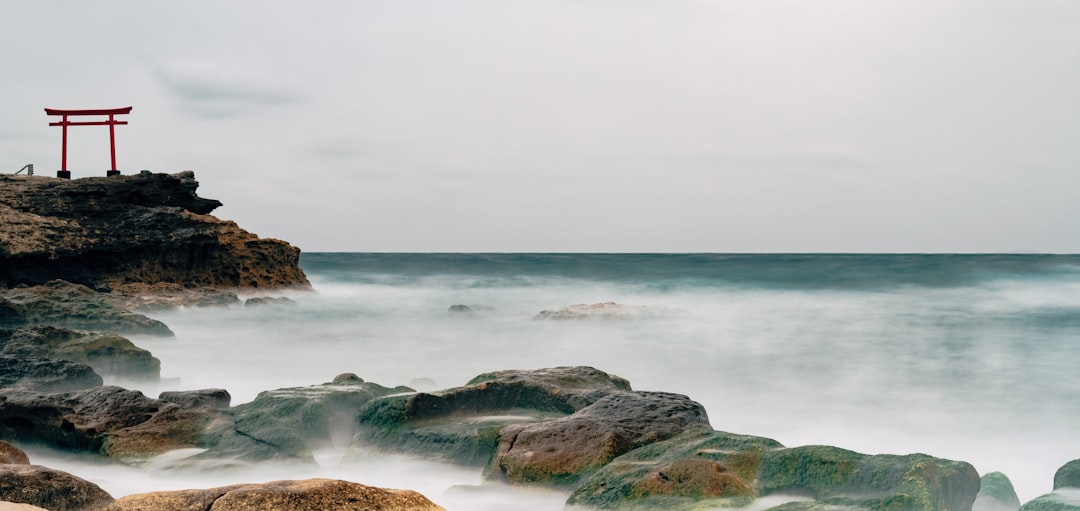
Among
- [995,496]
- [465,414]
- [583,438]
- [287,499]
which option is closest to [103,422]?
[465,414]

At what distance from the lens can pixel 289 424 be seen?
21.2 ft

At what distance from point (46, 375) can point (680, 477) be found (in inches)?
264

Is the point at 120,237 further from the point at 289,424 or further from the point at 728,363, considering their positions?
the point at 289,424

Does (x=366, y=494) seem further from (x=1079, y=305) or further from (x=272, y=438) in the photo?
(x=1079, y=305)

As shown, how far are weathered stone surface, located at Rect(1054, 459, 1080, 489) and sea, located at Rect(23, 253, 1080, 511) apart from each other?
4.14 ft

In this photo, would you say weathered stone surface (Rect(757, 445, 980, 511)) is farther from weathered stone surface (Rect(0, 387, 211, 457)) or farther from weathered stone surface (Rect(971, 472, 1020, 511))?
weathered stone surface (Rect(0, 387, 211, 457))

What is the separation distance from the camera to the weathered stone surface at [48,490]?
164 inches

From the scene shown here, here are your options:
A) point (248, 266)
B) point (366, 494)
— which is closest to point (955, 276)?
point (248, 266)

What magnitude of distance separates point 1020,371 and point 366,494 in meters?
12.0

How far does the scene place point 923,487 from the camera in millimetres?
4332

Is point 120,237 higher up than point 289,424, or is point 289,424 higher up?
point 120,237

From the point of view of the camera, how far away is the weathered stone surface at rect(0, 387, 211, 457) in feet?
20.8

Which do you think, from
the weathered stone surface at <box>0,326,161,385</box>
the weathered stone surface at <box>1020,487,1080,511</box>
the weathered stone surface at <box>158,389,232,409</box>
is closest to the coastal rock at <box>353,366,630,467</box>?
the weathered stone surface at <box>158,389,232,409</box>

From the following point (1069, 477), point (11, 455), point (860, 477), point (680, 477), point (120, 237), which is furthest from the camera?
point (120, 237)
